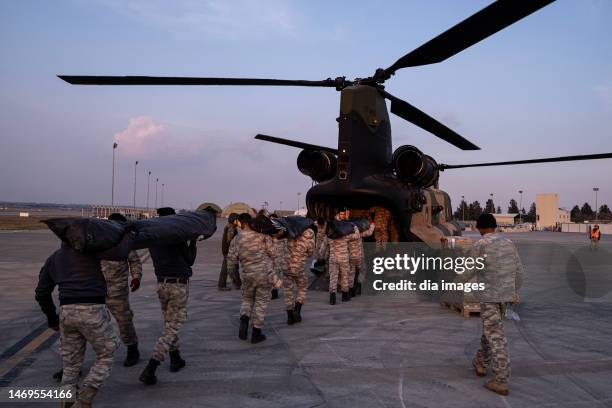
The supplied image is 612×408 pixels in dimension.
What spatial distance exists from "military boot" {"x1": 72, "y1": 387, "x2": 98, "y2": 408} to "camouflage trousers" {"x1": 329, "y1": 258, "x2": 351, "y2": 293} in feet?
20.2

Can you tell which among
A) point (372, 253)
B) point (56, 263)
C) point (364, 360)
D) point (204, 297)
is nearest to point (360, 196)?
point (372, 253)

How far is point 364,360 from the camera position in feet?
19.4

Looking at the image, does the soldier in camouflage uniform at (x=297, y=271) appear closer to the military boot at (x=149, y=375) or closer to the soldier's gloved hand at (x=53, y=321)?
the military boot at (x=149, y=375)

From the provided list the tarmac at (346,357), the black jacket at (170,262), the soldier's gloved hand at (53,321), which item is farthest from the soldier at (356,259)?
the soldier's gloved hand at (53,321)

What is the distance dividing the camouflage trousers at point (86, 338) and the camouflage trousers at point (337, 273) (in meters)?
6.05

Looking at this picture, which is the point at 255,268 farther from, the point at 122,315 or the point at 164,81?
the point at 164,81

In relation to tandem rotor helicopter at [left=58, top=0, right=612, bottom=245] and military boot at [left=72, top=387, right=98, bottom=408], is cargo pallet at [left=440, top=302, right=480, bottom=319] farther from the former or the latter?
military boot at [left=72, top=387, right=98, bottom=408]

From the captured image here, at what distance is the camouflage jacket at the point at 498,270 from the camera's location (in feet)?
17.1

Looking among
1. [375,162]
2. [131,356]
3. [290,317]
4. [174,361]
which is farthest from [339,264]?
[131,356]

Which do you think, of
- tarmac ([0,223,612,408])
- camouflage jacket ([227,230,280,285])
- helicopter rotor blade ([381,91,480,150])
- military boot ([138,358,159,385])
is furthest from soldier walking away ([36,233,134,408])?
helicopter rotor blade ([381,91,480,150])

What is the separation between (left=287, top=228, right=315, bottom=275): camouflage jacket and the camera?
26.5ft

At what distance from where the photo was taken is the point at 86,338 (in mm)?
4105

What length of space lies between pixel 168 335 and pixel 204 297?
202 inches

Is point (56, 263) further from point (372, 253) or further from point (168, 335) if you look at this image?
point (372, 253)
